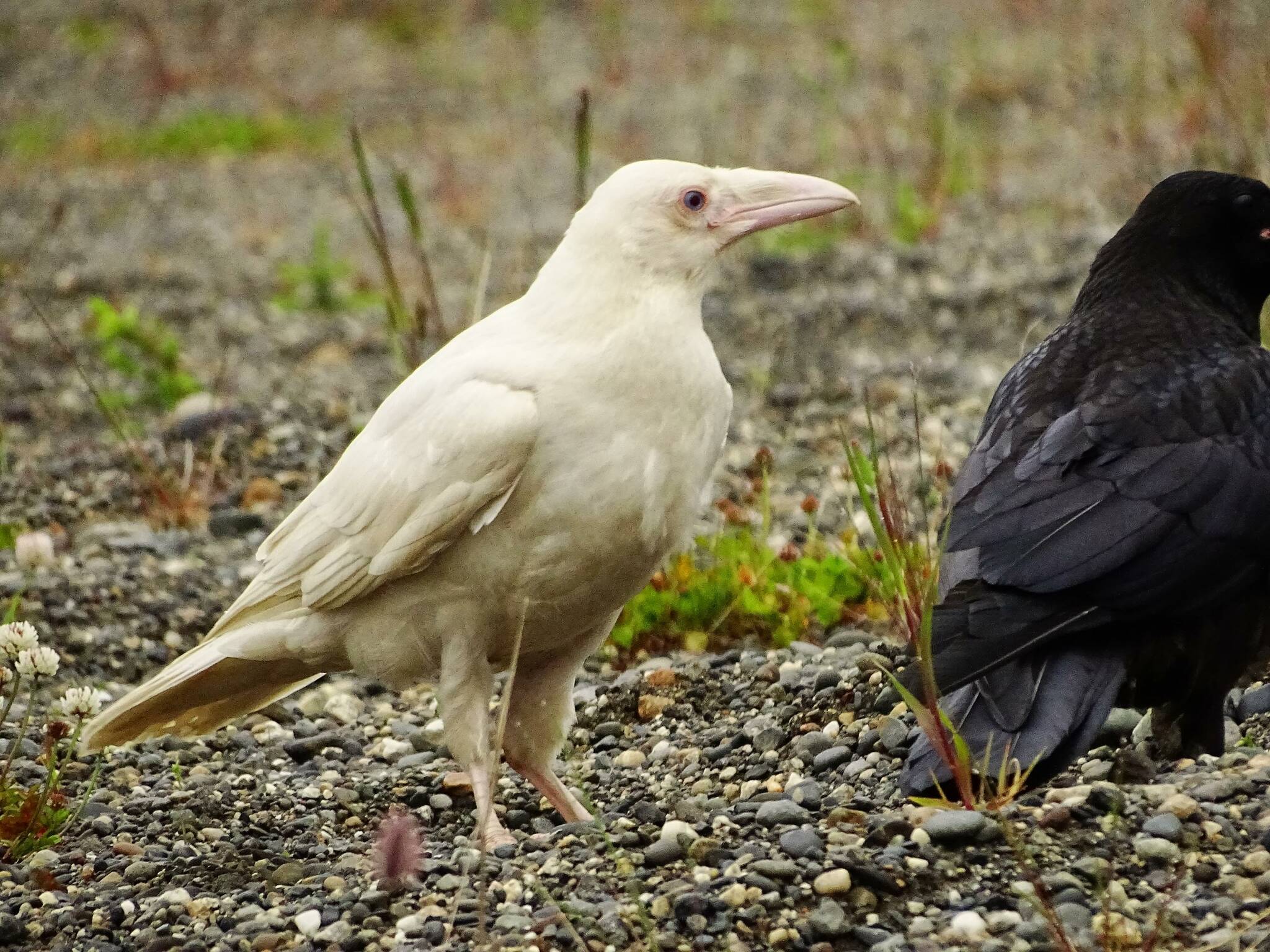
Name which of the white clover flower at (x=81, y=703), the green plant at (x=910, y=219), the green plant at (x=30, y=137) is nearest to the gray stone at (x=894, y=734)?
the white clover flower at (x=81, y=703)

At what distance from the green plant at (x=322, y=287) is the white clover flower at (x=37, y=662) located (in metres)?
5.60

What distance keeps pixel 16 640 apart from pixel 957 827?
1893 millimetres

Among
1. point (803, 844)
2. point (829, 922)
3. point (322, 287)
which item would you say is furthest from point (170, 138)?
point (829, 922)

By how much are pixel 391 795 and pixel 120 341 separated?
15.0 ft

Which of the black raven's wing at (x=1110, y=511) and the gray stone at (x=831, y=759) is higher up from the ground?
the black raven's wing at (x=1110, y=511)

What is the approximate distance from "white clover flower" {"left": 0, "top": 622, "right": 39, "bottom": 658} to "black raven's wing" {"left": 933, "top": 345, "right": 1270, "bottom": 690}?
1808 millimetres

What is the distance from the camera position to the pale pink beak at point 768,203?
377cm

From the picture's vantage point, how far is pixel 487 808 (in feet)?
11.4

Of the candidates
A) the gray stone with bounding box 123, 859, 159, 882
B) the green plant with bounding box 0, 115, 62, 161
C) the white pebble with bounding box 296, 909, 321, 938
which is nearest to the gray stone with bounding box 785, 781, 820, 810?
the white pebble with bounding box 296, 909, 321, 938

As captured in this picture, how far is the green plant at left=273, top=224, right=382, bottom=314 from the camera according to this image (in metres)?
9.06

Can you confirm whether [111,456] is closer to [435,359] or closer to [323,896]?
[435,359]

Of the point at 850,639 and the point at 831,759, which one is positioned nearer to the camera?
the point at 831,759

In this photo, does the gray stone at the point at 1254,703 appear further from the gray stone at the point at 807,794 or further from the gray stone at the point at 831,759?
the gray stone at the point at 807,794

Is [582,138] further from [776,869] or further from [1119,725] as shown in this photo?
[776,869]
